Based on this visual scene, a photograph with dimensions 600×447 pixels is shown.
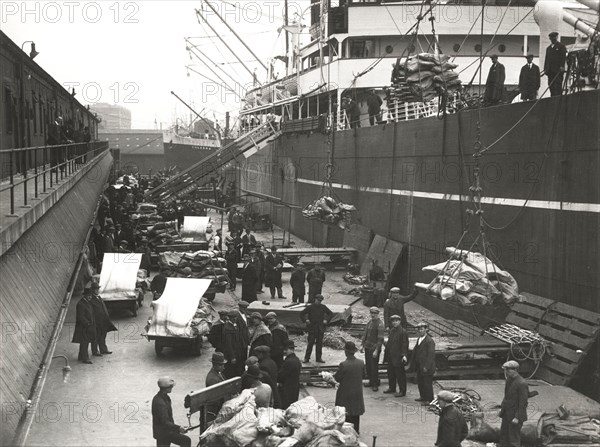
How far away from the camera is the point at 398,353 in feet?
36.6

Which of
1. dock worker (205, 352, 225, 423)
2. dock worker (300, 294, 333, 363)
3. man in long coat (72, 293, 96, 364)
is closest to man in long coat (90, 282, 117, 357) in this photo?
man in long coat (72, 293, 96, 364)

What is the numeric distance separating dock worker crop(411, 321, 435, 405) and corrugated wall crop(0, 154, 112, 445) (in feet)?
17.7

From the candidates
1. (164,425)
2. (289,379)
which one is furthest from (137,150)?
(164,425)

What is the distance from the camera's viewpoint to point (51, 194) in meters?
11.5

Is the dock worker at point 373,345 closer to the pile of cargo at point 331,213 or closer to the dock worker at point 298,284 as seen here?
the dock worker at point 298,284

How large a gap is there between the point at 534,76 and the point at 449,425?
8.90 meters

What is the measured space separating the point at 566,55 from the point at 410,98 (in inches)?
190

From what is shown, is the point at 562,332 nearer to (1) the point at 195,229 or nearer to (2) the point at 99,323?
(2) the point at 99,323

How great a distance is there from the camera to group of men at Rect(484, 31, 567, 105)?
1334 cm

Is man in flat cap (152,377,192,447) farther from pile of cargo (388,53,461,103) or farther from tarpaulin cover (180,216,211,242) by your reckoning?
tarpaulin cover (180,216,211,242)

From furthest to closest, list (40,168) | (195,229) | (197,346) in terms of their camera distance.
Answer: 1. (195,229)
2. (40,168)
3. (197,346)

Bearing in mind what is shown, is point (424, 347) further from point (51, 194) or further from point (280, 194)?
point (280, 194)

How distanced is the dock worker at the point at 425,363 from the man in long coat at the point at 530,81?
6172 mm

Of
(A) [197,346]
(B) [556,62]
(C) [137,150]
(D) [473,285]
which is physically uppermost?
(B) [556,62]
